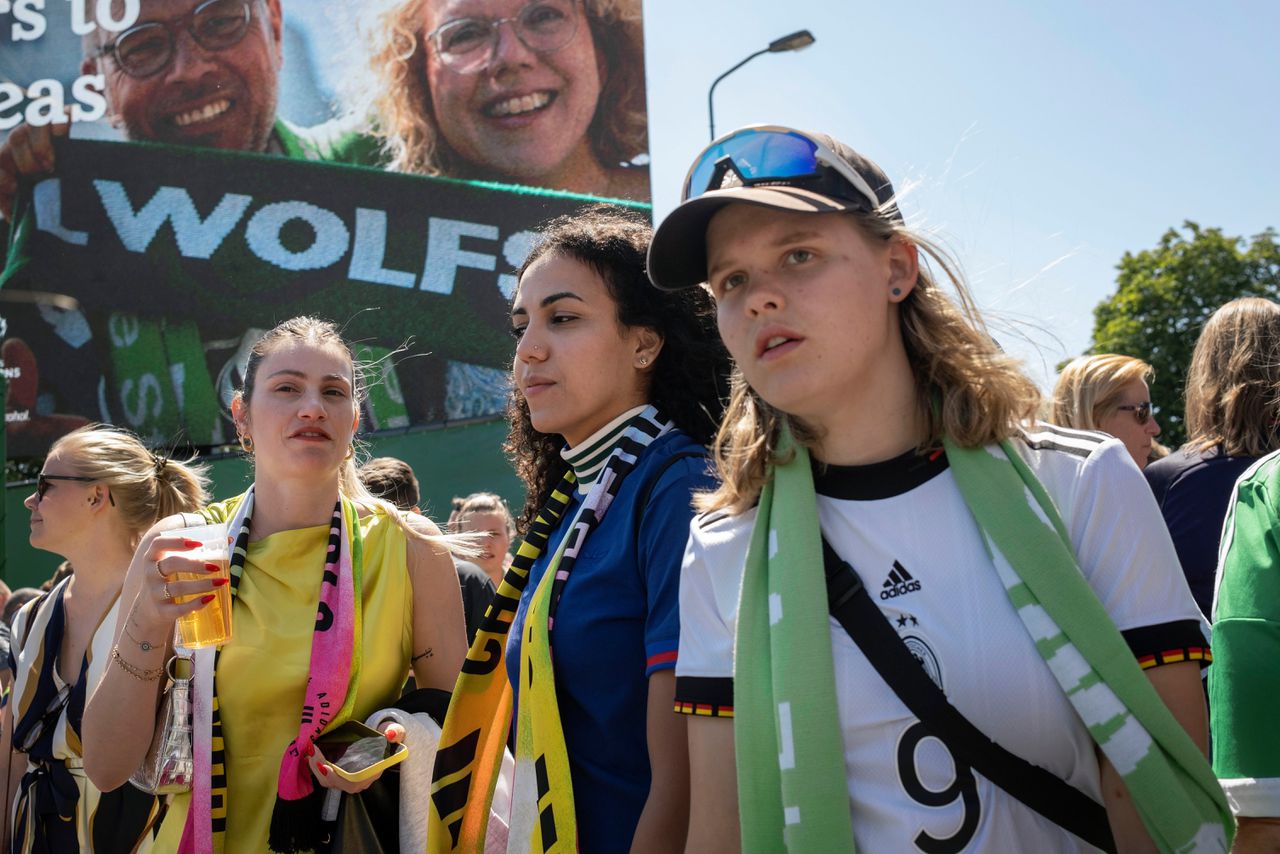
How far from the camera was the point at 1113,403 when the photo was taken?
482 cm

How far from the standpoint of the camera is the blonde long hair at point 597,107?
2005 cm

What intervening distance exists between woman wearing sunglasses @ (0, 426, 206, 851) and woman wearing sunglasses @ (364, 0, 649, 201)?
1635cm

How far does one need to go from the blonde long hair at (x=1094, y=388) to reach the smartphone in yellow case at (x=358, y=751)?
3.22m

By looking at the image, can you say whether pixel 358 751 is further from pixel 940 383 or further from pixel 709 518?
pixel 940 383

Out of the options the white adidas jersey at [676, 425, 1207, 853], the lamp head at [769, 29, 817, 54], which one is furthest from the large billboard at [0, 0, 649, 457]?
the white adidas jersey at [676, 425, 1207, 853]

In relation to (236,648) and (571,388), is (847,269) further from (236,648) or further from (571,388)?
(236,648)

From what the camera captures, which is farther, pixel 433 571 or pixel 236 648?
pixel 433 571

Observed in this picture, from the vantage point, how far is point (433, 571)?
10.7 ft

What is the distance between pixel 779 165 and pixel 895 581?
73 cm

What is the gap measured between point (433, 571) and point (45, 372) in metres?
18.6

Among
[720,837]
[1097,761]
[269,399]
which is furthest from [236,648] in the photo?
[1097,761]

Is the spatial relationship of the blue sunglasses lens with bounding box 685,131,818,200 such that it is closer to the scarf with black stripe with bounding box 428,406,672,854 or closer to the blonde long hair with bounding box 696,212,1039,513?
the blonde long hair with bounding box 696,212,1039,513

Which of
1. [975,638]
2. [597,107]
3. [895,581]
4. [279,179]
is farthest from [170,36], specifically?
[975,638]

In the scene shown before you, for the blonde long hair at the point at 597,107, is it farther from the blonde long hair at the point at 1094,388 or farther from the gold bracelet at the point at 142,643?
the gold bracelet at the point at 142,643
